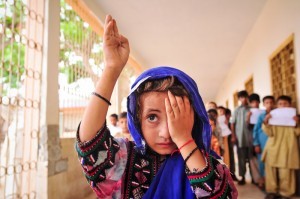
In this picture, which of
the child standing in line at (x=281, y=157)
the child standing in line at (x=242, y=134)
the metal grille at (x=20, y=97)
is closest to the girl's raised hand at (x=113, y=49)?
the metal grille at (x=20, y=97)

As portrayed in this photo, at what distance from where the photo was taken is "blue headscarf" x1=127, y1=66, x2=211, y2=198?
2.62ft

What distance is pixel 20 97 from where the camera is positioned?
2.68 metres

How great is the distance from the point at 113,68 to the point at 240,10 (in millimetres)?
5295

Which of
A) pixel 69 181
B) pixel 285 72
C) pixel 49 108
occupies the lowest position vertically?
pixel 69 181

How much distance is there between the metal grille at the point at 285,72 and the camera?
4062mm

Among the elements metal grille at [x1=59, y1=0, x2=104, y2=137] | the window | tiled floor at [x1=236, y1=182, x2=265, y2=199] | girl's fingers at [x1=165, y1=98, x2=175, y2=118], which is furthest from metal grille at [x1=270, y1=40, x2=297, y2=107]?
girl's fingers at [x1=165, y1=98, x2=175, y2=118]

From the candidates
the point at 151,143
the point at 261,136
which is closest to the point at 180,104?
the point at 151,143

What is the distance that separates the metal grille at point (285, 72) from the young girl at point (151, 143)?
12.1 ft

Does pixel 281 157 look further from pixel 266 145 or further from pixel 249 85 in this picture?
pixel 249 85

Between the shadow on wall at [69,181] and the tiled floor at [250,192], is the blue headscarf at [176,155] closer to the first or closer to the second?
the shadow on wall at [69,181]

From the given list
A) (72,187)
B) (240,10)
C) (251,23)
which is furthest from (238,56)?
(72,187)

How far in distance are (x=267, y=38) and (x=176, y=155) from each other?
17.4 ft

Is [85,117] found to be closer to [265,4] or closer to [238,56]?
[265,4]

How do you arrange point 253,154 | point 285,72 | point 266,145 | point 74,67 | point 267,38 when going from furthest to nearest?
point 267,38 < point 253,154 < point 285,72 < point 266,145 < point 74,67
